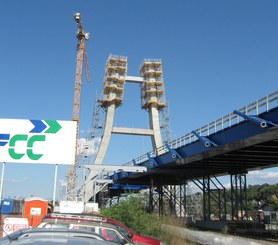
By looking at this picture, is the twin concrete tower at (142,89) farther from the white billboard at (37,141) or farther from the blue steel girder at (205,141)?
the white billboard at (37,141)

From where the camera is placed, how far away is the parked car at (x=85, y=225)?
394 inches

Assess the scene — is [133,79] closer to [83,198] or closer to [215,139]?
[83,198]

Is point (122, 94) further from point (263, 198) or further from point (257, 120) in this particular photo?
point (263, 198)

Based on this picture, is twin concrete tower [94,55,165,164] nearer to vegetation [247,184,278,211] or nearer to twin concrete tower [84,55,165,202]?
twin concrete tower [84,55,165,202]

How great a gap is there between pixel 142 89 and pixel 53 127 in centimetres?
6201

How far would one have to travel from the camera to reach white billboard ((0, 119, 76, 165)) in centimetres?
1536

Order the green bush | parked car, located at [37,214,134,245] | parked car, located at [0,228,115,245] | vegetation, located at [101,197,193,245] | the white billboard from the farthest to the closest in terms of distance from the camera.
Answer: the green bush, vegetation, located at [101,197,193,245], the white billboard, parked car, located at [37,214,134,245], parked car, located at [0,228,115,245]

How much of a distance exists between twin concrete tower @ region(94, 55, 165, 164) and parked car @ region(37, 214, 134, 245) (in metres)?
57.9

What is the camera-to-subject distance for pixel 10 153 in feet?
50.8

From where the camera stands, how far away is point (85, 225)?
10.4m

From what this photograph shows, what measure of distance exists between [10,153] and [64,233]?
12.0 meters

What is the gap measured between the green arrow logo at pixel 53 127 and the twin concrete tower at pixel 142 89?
53.4 meters

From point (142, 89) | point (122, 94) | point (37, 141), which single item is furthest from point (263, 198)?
point (37, 141)

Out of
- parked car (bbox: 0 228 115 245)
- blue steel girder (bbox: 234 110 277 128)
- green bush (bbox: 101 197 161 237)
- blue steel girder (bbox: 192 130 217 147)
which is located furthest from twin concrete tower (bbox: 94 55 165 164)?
parked car (bbox: 0 228 115 245)
